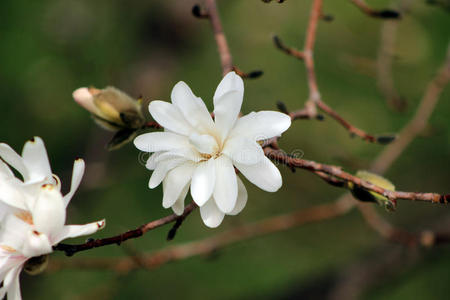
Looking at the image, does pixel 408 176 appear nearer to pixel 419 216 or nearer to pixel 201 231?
pixel 419 216

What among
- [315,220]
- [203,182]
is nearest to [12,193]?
[203,182]

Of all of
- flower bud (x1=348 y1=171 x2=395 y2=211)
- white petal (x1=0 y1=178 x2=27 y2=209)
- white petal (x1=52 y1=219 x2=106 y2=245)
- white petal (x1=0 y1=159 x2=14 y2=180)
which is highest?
white petal (x1=0 y1=159 x2=14 y2=180)

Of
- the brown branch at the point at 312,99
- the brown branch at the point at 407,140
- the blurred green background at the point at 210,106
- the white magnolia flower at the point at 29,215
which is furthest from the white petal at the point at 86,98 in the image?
the blurred green background at the point at 210,106

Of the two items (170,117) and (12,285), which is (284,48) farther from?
(12,285)

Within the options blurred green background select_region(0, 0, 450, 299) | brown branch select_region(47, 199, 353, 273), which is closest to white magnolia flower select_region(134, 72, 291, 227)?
brown branch select_region(47, 199, 353, 273)

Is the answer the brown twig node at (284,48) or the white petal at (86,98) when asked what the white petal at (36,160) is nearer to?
the white petal at (86,98)

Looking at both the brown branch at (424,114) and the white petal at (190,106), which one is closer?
the white petal at (190,106)

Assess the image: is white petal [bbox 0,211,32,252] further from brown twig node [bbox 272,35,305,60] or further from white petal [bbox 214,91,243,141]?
brown twig node [bbox 272,35,305,60]
